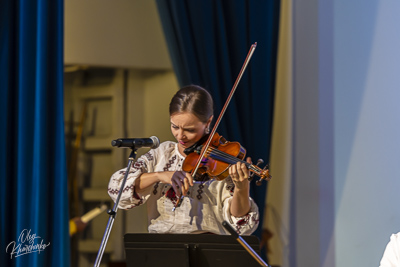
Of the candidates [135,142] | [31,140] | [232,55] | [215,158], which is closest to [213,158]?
[215,158]

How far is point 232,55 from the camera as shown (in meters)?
3.24

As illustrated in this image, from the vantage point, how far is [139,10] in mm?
3502

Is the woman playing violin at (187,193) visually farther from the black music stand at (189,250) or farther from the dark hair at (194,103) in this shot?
the black music stand at (189,250)

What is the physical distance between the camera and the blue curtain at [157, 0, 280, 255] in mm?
3148

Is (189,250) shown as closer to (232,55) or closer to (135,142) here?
(135,142)

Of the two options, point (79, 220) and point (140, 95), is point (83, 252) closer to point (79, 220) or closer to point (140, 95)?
point (79, 220)

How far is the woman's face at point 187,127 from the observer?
2.07m

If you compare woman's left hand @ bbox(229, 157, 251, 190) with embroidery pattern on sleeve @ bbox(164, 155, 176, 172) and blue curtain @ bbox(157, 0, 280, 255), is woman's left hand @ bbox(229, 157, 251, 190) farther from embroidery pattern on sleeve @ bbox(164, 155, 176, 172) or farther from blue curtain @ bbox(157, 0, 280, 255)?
blue curtain @ bbox(157, 0, 280, 255)

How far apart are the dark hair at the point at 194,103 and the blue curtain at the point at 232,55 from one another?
38.5 inches

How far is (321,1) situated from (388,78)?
0.59 m

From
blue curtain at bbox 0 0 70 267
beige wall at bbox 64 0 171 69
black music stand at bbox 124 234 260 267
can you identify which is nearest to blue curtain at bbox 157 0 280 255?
beige wall at bbox 64 0 171 69

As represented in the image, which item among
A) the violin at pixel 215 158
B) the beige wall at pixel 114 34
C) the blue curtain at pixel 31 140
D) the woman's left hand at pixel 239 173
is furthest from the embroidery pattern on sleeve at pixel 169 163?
the beige wall at pixel 114 34

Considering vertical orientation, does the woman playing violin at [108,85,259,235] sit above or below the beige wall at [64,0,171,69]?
below

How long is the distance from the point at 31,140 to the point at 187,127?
0.84 meters
